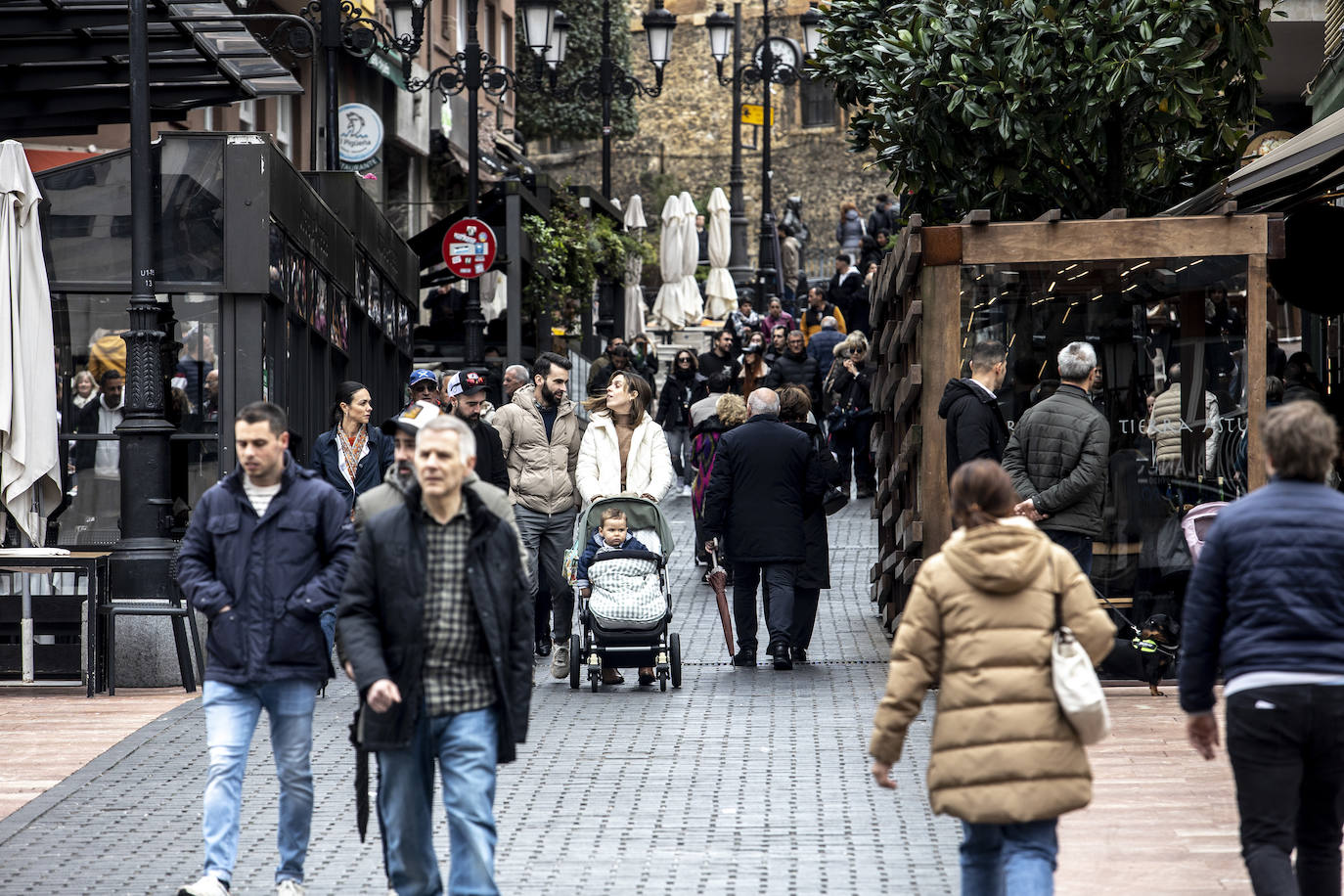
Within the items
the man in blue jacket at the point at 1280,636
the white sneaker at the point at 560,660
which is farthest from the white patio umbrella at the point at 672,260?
the man in blue jacket at the point at 1280,636

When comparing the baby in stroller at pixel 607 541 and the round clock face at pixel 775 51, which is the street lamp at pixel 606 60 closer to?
the round clock face at pixel 775 51

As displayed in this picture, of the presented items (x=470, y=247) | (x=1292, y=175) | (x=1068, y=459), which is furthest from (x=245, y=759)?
(x=470, y=247)

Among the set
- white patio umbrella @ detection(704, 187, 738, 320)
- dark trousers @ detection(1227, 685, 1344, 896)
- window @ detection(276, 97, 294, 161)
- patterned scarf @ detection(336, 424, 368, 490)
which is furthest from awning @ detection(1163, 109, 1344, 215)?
white patio umbrella @ detection(704, 187, 738, 320)

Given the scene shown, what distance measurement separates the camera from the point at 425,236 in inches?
1141

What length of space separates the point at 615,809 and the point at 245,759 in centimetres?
201

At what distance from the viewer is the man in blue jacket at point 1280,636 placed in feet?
17.9

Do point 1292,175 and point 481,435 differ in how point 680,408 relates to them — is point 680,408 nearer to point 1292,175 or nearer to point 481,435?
point 481,435

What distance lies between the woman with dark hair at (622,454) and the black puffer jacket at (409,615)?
628cm

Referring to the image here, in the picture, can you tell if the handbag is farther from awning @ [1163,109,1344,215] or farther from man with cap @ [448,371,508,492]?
man with cap @ [448,371,508,492]

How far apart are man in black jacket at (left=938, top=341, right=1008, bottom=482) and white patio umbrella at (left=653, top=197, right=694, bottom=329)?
25758 millimetres

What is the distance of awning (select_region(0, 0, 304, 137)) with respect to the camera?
1359 cm

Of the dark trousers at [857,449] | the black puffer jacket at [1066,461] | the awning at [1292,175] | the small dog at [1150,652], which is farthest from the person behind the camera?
the dark trousers at [857,449]

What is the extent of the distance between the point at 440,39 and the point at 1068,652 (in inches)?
1301

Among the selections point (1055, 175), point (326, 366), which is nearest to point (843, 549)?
point (326, 366)
